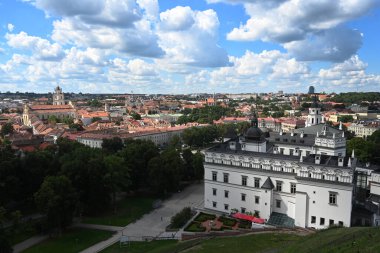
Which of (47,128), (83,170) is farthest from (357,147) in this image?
(47,128)

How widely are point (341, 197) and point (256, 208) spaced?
449 inches

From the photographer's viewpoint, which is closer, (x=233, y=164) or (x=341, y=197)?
(x=341, y=197)

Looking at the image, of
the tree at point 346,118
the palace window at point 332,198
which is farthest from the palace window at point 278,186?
the tree at point 346,118

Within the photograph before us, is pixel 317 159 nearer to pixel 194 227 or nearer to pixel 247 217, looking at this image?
pixel 247 217

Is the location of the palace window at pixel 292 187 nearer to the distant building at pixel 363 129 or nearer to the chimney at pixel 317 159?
the chimney at pixel 317 159

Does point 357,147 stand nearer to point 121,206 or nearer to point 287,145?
point 287,145

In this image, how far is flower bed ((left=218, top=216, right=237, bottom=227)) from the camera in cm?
4344

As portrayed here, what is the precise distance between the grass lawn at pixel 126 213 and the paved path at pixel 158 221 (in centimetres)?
132

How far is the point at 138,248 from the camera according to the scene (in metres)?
38.8

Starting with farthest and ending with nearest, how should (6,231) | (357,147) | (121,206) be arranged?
(357,147)
(121,206)
(6,231)

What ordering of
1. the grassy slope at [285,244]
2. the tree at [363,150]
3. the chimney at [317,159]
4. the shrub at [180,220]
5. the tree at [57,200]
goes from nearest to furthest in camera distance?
the grassy slope at [285,244], the chimney at [317,159], the tree at [57,200], the shrub at [180,220], the tree at [363,150]

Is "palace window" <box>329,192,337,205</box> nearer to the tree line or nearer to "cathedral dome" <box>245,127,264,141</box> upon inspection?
"cathedral dome" <box>245,127,264,141</box>

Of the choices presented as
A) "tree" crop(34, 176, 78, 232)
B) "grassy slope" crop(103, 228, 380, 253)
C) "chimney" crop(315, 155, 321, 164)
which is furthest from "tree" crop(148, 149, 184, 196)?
"chimney" crop(315, 155, 321, 164)

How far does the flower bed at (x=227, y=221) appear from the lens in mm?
43438
